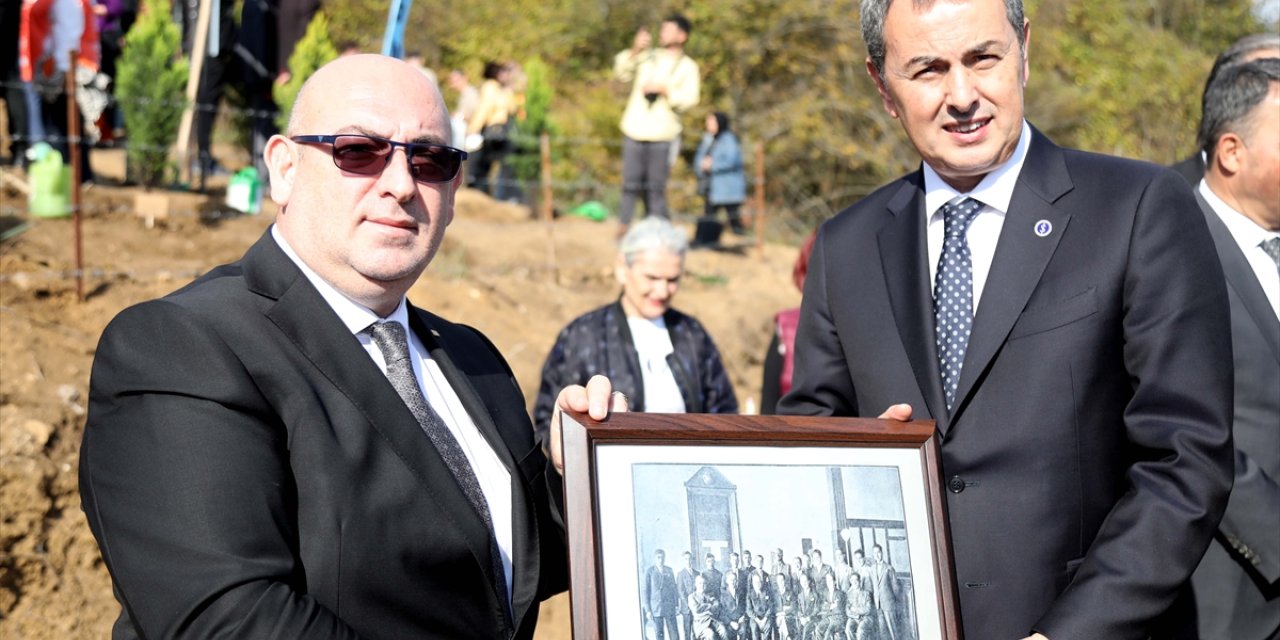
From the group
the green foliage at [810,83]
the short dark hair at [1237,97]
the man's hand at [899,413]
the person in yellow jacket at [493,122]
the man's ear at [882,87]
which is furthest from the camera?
the green foliage at [810,83]

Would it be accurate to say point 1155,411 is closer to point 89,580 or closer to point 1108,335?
point 1108,335

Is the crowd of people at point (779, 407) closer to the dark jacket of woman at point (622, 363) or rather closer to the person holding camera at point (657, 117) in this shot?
the dark jacket of woman at point (622, 363)

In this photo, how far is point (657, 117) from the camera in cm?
1349

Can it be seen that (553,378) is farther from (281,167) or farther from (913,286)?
(281,167)

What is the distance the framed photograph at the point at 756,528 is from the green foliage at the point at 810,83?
1667cm

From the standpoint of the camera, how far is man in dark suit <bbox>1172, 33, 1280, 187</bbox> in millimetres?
4352

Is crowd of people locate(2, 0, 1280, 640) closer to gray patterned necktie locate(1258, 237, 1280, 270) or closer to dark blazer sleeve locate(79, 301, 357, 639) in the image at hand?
dark blazer sleeve locate(79, 301, 357, 639)

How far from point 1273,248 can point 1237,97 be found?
18.7 inches

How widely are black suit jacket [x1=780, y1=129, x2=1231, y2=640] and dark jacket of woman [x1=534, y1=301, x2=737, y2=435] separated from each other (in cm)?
339

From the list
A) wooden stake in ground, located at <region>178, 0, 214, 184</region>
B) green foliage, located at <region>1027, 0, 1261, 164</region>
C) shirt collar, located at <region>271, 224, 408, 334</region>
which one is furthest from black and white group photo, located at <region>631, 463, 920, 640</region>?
green foliage, located at <region>1027, 0, 1261, 164</region>

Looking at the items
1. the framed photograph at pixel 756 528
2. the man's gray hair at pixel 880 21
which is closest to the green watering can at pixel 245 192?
the man's gray hair at pixel 880 21

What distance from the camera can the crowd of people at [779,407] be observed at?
242 centimetres

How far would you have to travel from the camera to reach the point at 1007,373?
116 inches

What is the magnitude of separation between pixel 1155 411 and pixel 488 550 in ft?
4.67
